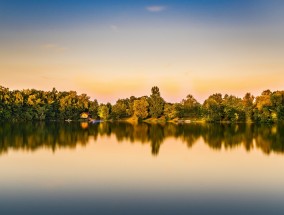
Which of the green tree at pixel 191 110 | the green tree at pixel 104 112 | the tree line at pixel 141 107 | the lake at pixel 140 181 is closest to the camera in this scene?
the lake at pixel 140 181

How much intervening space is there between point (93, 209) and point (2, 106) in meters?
88.9

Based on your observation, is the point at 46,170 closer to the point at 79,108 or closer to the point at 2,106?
the point at 2,106

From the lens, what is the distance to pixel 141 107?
103m

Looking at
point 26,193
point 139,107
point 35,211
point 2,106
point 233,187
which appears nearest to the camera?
point 35,211

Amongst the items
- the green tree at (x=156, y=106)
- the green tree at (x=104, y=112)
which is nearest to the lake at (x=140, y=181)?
the green tree at (x=156, y=106)

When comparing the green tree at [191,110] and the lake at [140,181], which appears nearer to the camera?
the lake at [140,181]

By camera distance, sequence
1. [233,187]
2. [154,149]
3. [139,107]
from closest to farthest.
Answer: [233,187]
[154,149]
[139,107]

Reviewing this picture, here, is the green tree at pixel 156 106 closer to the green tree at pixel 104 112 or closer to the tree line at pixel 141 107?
the tree line at pixel 141 107

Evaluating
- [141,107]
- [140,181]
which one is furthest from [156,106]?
[140,181]

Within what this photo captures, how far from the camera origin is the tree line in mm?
88938

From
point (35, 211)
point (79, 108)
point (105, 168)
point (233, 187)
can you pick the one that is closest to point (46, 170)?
point (105, 168)

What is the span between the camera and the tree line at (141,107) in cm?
8894

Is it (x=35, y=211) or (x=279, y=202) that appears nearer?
(x=35, y=211)

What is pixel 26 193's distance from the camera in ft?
47.6
